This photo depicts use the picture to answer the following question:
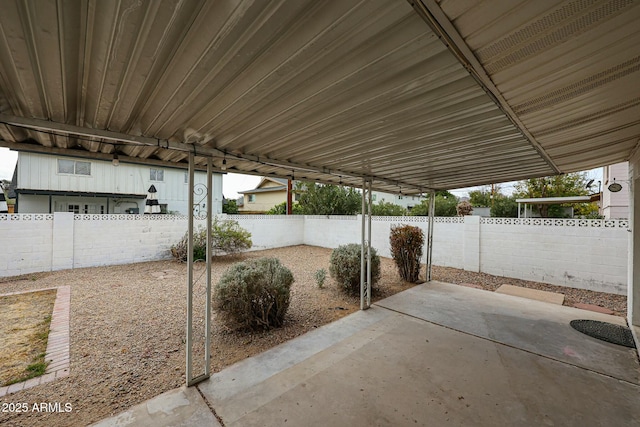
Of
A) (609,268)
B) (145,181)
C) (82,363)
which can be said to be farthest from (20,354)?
(145,181)

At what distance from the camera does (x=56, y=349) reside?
10.3 feet

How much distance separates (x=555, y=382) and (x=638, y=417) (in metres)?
0.53

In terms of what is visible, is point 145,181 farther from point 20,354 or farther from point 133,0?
point 133,0

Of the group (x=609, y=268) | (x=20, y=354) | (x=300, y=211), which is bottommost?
(x=20, y=354)

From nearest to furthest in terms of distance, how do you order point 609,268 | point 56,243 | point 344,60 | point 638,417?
point 344,60, point 638,417, point 609,268, point 56,243

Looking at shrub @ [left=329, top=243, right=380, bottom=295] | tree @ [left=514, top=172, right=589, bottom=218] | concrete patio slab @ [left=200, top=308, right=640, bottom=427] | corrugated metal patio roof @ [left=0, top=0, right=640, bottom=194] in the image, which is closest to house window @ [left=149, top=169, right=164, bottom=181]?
shrub @ [left=329, top=243, right=380, bottom=295]

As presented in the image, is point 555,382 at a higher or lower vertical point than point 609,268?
Answer: lower

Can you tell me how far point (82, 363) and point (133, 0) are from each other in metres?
3.64

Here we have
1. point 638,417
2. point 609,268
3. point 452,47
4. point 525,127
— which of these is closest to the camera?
point 452,47

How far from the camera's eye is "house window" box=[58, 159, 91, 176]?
11.2 m

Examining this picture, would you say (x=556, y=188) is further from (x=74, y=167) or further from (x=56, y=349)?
(x=74, y=167)

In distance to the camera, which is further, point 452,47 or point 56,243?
point 56,243

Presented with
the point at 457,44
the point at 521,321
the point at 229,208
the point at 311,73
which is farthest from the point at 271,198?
the point at 457,44

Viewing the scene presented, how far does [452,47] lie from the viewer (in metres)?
1.28
